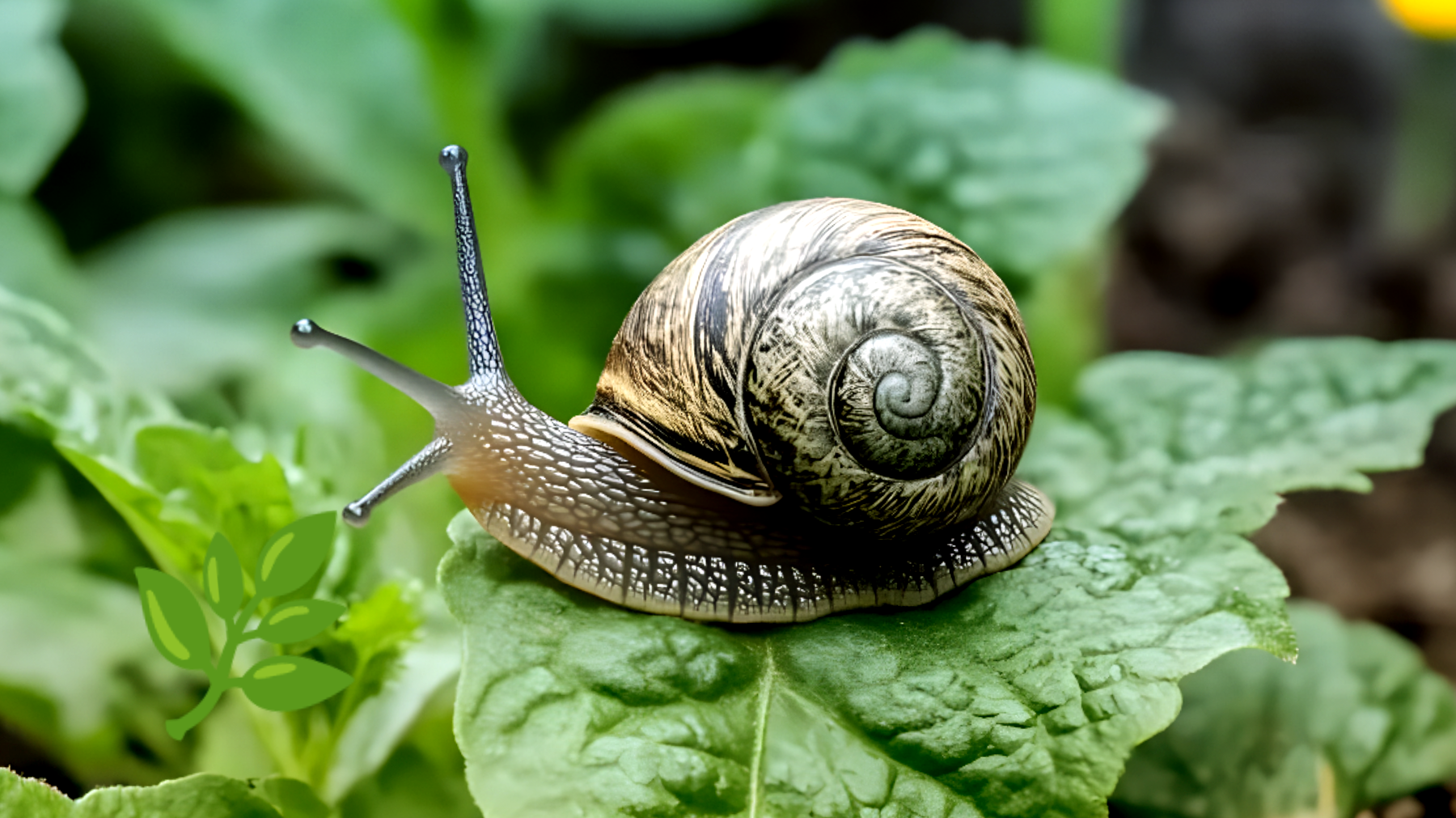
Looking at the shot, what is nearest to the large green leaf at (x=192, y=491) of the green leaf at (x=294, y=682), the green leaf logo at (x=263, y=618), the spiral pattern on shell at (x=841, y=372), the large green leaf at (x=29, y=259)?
the green leaf logo at (x=263, y=618)

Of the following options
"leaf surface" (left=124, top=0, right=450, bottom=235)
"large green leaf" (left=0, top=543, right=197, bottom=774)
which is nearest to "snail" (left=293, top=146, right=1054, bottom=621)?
"large green leaf" (left=0, top=543, right=197, bottom=774)

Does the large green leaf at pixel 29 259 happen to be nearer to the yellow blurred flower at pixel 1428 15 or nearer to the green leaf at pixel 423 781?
the green leaf at pixel 423 781

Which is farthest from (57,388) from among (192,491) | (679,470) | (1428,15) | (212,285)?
(1428,15)

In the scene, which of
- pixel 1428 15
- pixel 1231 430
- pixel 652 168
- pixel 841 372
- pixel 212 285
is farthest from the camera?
pixel 1428 15

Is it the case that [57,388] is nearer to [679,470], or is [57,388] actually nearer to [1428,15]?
[679,470]

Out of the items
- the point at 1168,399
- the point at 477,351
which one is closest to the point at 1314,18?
the point at 1168,399

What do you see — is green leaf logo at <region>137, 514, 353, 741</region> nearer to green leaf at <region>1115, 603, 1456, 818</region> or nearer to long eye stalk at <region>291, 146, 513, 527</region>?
long eye stalk at <region>291, 146, 513, 527</region>
